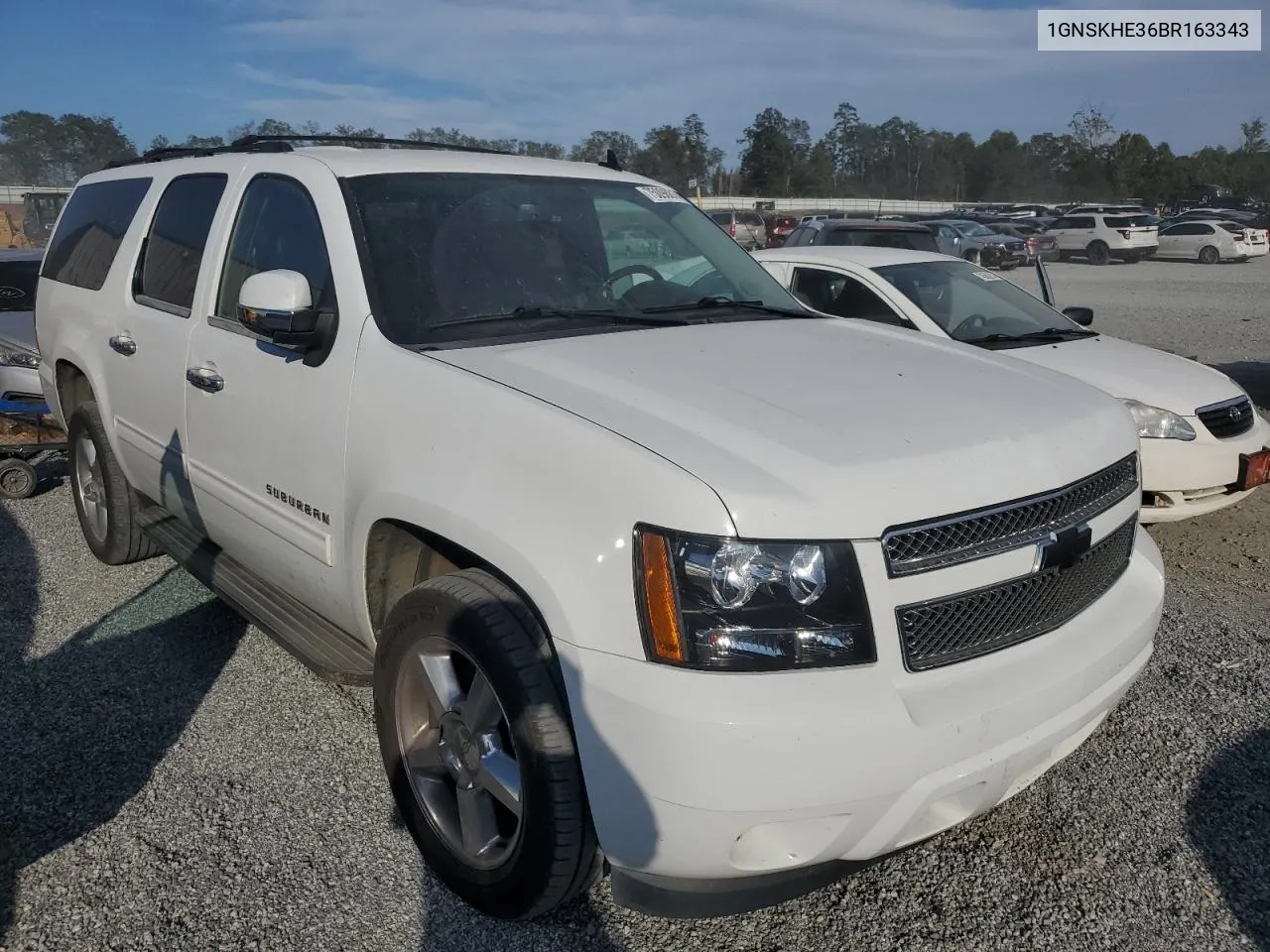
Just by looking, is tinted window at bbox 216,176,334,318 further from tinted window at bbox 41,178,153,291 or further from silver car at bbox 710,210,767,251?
silver car at bbox 710,210,767,251

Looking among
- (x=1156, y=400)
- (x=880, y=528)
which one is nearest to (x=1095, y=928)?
(x=880, y=528)

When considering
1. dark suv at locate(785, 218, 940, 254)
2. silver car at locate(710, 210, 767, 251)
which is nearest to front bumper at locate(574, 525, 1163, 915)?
dark suv at locate(785, 218, 940, 254)

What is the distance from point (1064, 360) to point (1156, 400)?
1.80 feet

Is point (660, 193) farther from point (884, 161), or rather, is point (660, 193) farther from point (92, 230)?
point (884, 161)

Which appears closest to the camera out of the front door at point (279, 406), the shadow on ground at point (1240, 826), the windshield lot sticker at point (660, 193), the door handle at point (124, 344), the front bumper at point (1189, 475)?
the shadow on ground at point (1240, 826)

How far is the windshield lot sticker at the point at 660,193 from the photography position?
162 inches

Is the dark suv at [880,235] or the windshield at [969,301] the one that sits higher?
the dark suv at [880,235]

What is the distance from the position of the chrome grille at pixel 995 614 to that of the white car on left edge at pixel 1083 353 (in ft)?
10.6

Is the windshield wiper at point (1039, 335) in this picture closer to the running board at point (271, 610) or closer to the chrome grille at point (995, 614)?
the chrome grille at point (995, 614)

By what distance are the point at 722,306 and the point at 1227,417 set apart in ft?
12.3

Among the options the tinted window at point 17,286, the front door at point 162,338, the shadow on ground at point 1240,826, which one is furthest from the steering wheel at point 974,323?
the tinted window at point 17,286

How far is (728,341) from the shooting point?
3.18 meters

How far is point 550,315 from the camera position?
3.28 m

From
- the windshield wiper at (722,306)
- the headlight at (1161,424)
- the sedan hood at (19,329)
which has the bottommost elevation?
the headlight at (1161,424)
